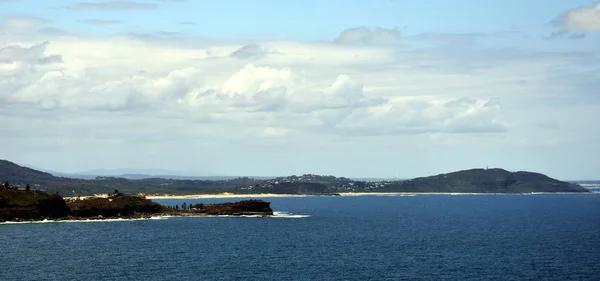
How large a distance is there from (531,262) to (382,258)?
2383 cm

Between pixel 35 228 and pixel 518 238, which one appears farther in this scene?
pixel 35 228

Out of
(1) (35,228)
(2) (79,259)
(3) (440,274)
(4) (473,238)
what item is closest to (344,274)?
(3) (440,274)

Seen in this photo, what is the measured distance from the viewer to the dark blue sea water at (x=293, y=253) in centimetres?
11012

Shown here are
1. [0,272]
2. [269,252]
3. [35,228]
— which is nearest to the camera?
[0,272]

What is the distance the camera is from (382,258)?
129625 mm

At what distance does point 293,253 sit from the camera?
13688cm

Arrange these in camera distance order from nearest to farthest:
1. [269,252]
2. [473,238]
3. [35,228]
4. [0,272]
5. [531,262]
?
[0,272] → [531,262] → [269,252] → [473,238] → [35,228]

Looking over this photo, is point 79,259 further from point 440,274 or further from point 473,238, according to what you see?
point 473,238

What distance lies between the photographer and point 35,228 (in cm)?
18075

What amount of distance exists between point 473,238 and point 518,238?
31.7 ft

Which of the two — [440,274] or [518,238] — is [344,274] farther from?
[518,238]

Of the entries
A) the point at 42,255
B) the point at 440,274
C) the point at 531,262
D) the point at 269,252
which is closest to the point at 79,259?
the point at 42,255

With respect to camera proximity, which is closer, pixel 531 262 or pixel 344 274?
pixel 344 274

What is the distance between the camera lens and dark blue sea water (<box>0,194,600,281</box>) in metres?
110
